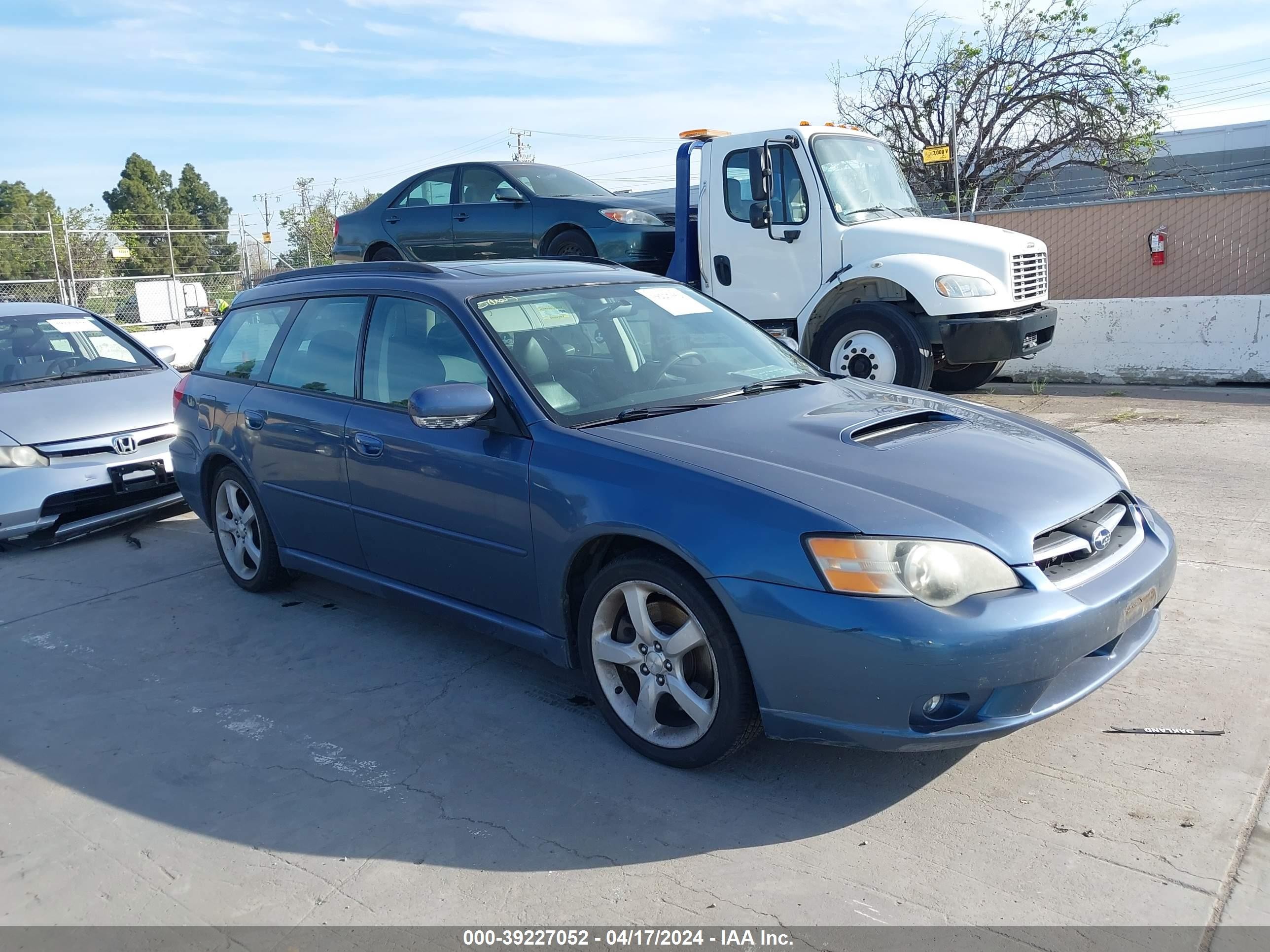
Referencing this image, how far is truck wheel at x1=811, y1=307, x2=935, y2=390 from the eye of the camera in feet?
28.5

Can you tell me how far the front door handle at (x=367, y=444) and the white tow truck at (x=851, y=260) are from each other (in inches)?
197

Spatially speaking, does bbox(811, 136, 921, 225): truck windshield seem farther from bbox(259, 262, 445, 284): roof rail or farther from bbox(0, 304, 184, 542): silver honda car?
bbox(0, 304, 184, 542): silver honda car

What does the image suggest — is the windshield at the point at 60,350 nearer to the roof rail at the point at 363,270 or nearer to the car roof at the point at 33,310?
the car roof at the point at 33,310

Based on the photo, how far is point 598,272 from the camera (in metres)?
4.87

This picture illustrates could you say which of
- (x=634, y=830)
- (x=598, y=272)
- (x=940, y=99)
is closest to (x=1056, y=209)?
(x=940, y=99)

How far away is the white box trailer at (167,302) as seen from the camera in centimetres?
2344

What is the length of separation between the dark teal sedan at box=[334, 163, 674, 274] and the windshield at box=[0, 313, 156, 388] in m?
2.84

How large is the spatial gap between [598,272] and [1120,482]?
239 centimetres

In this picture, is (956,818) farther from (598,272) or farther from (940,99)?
(940,99)

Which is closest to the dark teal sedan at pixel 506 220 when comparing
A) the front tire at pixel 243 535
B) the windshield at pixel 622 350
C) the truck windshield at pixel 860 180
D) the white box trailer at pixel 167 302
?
the truck windshield at pixel 860 180

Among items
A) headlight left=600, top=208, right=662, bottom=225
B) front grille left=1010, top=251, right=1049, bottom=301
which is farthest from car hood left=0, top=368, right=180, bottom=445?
front grille left=1010, top=251, right=1049, bottom=301

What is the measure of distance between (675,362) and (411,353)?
110 cm

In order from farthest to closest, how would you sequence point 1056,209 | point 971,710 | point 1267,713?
point 1056,209, point 1267,713, point 971,710

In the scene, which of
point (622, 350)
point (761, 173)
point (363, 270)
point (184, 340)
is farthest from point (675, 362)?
point (184, 340)
